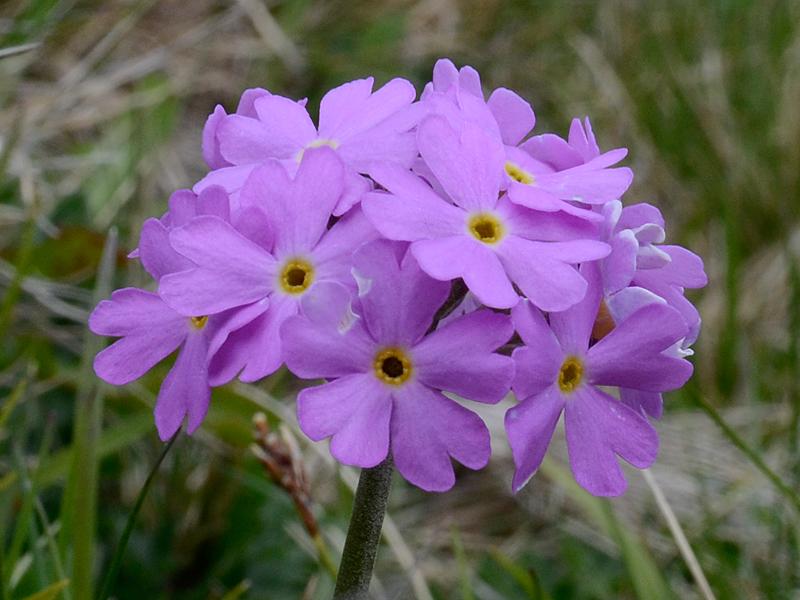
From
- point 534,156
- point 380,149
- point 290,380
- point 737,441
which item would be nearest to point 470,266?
point 380,149

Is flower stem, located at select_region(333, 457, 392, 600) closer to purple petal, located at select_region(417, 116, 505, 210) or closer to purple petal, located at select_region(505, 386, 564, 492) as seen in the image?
purple petal, located at select_region(505, 386, 564, 492)

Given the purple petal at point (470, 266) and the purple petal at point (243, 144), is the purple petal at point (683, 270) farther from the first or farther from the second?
the purple petal at point (243, 144)

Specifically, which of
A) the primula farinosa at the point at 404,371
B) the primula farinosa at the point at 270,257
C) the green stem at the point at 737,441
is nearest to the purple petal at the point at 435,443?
the primula farinosa at the point at 404,371

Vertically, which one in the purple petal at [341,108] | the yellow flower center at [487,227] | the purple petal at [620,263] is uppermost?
the purple petal at [341,108]

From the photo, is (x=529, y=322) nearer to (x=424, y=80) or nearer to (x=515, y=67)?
(x=424, y=80)

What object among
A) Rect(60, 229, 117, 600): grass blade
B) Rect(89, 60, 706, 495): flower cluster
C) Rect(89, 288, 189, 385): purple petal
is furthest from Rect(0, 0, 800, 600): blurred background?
Rect(89, 60, 706, 495): flower cluster

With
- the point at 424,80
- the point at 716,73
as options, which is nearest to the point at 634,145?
the point at 716,73
